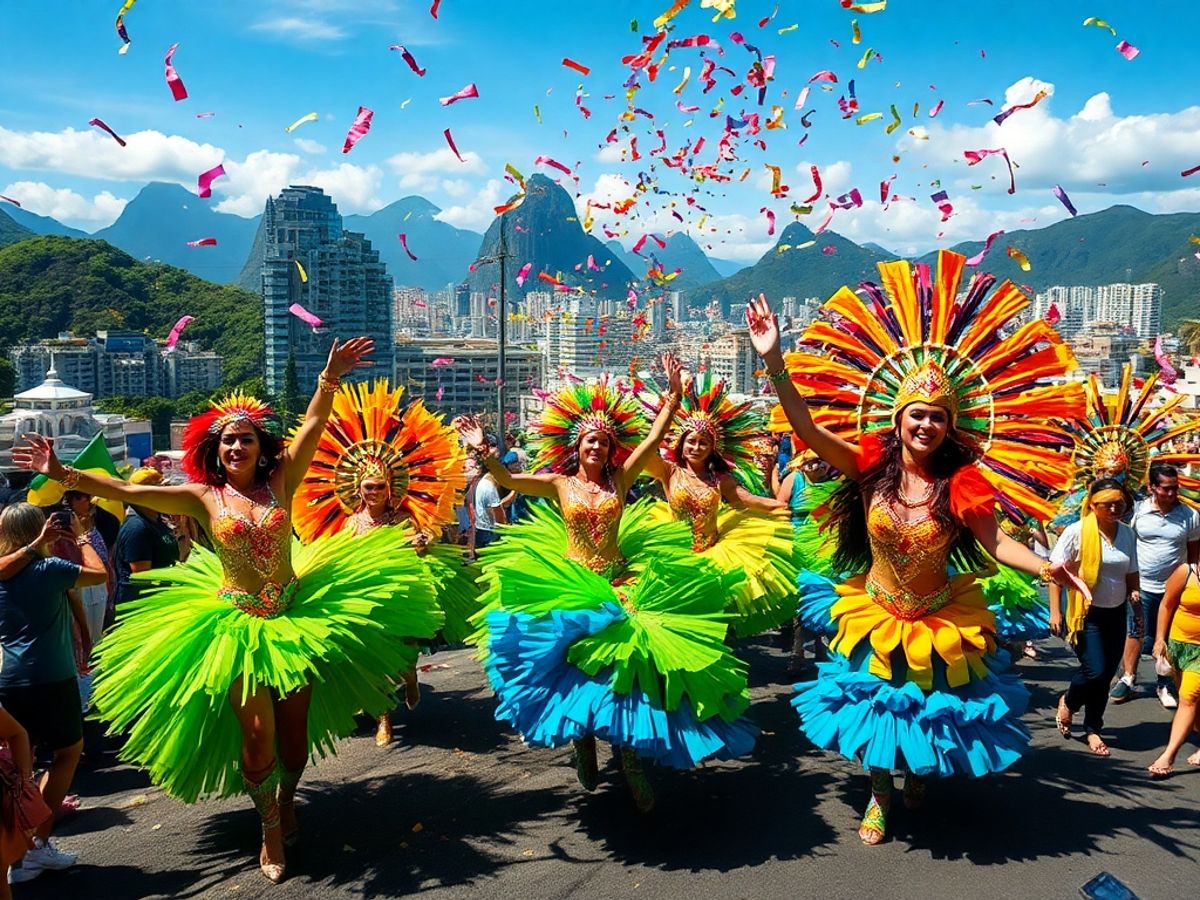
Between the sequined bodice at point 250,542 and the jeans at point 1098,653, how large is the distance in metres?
4.56

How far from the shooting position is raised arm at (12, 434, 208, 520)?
13.4ft

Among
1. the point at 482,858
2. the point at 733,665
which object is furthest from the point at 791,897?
the point at 482,858

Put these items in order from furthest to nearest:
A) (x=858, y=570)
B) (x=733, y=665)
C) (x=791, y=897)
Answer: (x=858, y=570)
(x=733, y=665)
(x=791, y=897)

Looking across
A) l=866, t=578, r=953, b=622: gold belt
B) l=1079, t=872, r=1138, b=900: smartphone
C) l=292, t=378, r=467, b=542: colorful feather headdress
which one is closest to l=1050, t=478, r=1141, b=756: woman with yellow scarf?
l=866, t=578, r=953, b=622: gold belt

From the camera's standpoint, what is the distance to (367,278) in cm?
9138

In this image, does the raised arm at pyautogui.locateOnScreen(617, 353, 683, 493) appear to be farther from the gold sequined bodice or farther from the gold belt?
the gold belt

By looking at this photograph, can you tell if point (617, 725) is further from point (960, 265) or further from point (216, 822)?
point (960, 265)

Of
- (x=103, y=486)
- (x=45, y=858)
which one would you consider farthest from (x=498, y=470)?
(x=45, y=858)

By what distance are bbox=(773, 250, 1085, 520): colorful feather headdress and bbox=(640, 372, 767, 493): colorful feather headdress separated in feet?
7.29

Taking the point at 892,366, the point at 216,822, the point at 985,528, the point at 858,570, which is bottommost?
the point at 216,822

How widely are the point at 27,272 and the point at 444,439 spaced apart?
95.3 m

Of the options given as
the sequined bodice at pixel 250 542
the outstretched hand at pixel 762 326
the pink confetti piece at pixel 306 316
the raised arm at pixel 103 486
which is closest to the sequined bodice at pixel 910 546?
the outstretched hand at pixel 762 326

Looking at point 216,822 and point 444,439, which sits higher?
point 444,439

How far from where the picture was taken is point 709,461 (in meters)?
6.90
